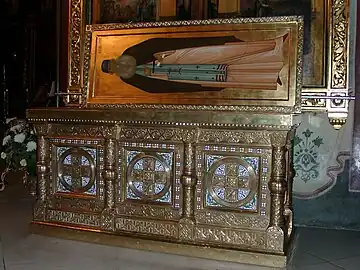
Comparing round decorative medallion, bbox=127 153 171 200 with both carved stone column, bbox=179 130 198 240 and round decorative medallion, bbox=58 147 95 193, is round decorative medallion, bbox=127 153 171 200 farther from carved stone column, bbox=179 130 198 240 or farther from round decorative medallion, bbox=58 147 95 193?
round decorative medallion, bbox=58 147 95 193

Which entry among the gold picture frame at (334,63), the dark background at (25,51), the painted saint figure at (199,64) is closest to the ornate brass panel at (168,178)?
the painted saint figure at (199,64)

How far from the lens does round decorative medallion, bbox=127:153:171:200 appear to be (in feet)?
9.45

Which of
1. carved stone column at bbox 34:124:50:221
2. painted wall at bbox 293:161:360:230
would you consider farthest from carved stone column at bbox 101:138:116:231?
painted wall at bbox 293:161:360:230

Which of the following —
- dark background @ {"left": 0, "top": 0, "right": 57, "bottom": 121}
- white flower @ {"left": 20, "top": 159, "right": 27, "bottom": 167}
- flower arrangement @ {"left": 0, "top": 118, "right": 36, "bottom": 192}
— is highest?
dark background @ {"left": 0, "top": 0, "right": 57, "bottom": 121}

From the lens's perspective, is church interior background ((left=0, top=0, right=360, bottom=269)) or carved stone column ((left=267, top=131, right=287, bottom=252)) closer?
carved stone column ((left=267, top=131, right=287, bottom=252))

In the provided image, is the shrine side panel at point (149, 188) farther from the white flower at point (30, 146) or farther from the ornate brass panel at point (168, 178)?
the white flower at point (30, 146)

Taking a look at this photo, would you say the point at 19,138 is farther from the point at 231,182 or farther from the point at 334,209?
the point at 334,209

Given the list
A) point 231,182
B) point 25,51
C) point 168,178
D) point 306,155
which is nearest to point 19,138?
point 168,178

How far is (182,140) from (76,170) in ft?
2.55

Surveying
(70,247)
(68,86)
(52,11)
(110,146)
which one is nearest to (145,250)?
(70,247)

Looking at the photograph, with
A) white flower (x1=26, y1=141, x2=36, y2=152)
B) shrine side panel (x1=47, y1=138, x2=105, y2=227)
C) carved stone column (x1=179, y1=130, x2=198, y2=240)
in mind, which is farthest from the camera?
white flower (x1=26, y1=141, x2=36, y2=152)

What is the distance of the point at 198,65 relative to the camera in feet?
10.1

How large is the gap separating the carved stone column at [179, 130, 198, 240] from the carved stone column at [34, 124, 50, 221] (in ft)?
3.20

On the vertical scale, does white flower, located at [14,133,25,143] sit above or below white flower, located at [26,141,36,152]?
above
